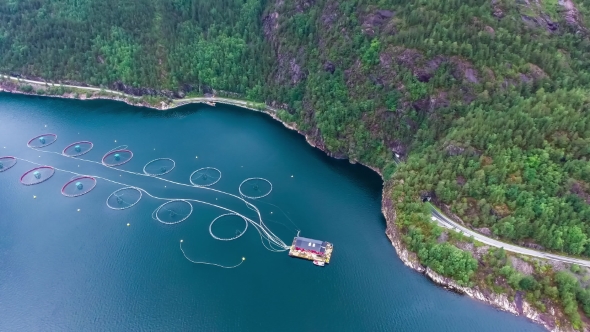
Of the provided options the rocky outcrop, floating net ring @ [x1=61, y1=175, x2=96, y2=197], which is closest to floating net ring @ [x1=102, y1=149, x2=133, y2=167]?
floating net ring @ [x1=61, y1=175, x2=96, y2=197]

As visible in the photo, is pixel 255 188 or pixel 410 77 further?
pixel 410 77

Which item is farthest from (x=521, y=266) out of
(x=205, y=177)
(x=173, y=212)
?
(x=173, y=212)

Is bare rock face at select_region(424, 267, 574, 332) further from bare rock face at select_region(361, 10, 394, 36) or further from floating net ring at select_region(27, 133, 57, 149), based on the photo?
floating net ring at select_region(27, 133, 57, 149)

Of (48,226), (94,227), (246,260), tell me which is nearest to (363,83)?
(246,260)

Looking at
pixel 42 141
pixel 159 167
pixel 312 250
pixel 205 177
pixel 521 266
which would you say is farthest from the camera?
pixel 42 141

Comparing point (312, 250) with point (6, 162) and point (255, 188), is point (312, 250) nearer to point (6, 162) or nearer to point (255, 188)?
point (255, 188)

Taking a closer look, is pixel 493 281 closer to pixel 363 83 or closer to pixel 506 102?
pixel 506 102
